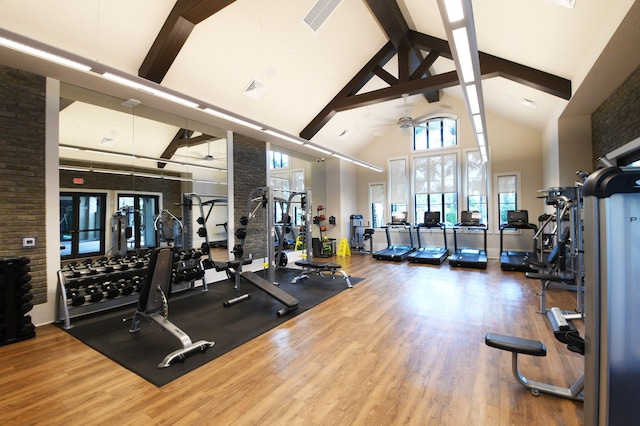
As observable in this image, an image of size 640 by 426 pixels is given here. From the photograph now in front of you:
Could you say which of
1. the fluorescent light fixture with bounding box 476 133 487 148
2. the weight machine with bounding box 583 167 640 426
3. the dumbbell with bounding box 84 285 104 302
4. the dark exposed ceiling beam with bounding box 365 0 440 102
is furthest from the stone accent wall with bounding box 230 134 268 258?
the weight machine with bounding box 583 167 640 426

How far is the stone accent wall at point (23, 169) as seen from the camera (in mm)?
3432

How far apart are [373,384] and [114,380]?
7.11 feet

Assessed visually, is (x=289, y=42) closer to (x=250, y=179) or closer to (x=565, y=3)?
(x=250, y=179)

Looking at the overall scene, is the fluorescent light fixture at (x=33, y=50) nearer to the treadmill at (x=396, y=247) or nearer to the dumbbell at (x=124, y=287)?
the dumbbell at (x=124, y=287)

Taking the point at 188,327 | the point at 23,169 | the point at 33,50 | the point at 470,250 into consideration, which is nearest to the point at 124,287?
the point at 188,327

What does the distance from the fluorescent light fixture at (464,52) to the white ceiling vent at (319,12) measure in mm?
2542

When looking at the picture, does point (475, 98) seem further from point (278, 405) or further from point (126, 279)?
point (126, 279)

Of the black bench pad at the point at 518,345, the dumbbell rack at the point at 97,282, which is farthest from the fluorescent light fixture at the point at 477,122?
the dumbbell rack at the point at 97,282

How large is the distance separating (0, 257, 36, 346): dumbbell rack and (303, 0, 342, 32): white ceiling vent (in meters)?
5.02

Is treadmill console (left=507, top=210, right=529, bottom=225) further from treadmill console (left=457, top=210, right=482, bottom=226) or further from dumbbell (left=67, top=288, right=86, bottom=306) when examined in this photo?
dumbbell (left=67, top=288, right=86, bottom=306)

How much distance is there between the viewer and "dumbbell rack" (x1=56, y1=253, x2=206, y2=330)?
12.3 feet

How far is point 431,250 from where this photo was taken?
8.73 metres

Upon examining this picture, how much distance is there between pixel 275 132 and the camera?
5.09m

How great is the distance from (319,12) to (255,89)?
1705 mm
